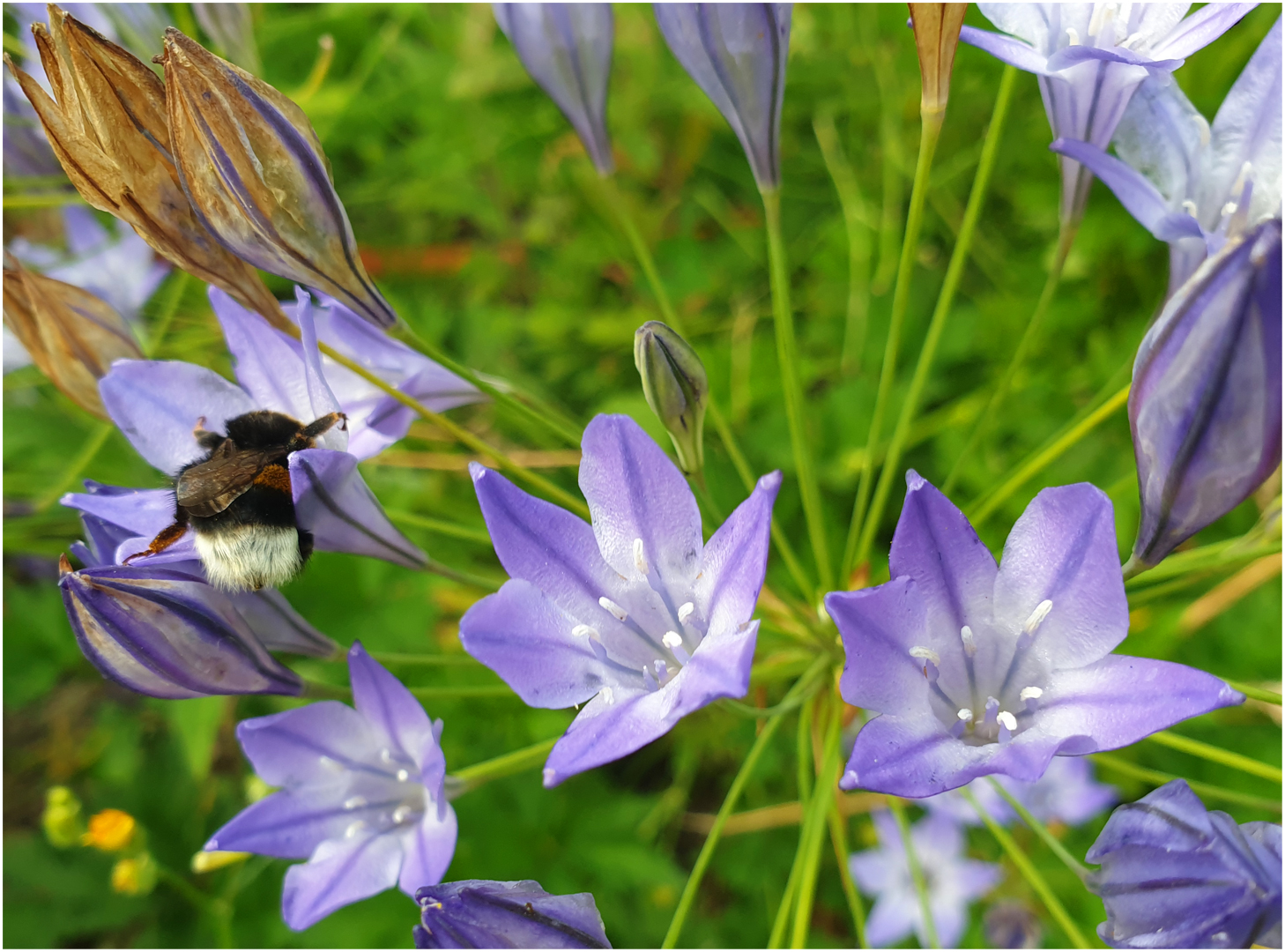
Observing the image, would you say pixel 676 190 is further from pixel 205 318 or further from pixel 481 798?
pixel 481 798

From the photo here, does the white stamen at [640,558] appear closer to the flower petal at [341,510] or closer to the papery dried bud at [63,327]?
the flower petal at [341,510]

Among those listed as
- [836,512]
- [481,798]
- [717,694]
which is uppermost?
[717,694]

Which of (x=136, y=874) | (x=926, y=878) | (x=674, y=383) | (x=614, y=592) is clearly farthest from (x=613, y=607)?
(x=926, y=878)

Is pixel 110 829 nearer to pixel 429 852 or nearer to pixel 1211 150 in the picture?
pixel 429 852

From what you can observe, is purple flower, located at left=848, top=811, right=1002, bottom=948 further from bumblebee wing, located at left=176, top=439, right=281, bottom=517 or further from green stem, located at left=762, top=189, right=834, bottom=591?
bumblebee wing, located at left=176, top=439, right=281, bottom=517

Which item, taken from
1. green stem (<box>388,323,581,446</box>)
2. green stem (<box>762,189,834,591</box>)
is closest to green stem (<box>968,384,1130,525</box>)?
green stem (<box>762,189,834,591</box>)

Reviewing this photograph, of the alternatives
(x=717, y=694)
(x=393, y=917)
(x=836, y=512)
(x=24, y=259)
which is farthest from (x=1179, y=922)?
(x=24, y=259)
